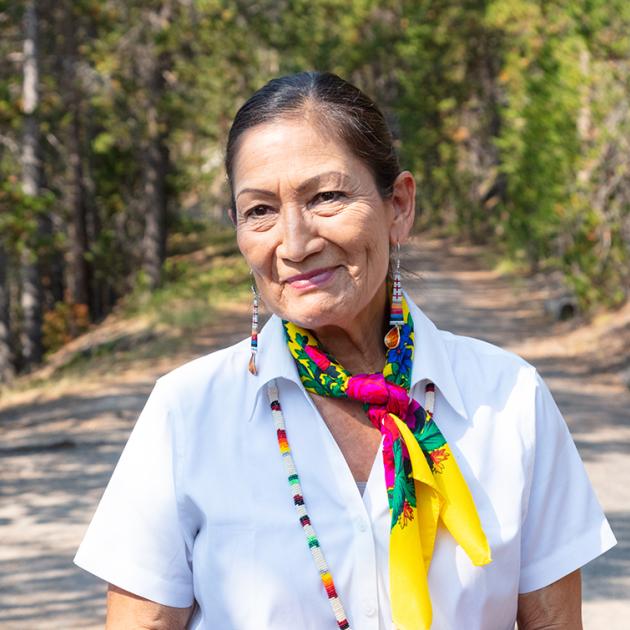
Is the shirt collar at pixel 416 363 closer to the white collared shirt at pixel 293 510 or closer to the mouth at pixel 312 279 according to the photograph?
the white collared shirt at pixel 293 510

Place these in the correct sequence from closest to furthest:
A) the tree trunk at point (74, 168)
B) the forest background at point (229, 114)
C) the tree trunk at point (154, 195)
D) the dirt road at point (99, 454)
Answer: the dirt road at point (99, 454)
the forest background at point (229, 114)
the tree trunk at point (74, 168)
the tree trunk at point (154, 195)

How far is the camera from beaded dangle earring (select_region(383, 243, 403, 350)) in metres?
2.28

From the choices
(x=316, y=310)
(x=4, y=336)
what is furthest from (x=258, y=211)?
(x=4, y=336)

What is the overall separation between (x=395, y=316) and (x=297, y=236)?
31cm

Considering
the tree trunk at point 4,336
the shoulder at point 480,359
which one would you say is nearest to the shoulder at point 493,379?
the shoulder at point 480,359

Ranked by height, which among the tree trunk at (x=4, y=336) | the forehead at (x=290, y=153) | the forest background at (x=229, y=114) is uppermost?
the forehead at (x=290, y=153)

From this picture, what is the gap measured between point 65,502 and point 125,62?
14826 millimetres

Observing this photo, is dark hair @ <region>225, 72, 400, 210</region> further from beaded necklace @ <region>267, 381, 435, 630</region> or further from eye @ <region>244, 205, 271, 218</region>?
beaded necklace @ <region>267, 381, 435, 630</region>

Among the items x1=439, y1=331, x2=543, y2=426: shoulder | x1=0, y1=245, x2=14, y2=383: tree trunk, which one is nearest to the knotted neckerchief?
x1=439, y1=331, x2=543, y2=426: shoulder

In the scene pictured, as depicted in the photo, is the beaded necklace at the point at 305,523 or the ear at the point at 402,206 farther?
the ear at the point at 402,206

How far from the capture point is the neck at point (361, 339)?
2283 mm

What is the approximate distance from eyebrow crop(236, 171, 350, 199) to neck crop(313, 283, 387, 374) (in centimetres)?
28

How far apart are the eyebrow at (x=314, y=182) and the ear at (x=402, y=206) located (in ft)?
0.58

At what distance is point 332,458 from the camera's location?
2080mm
